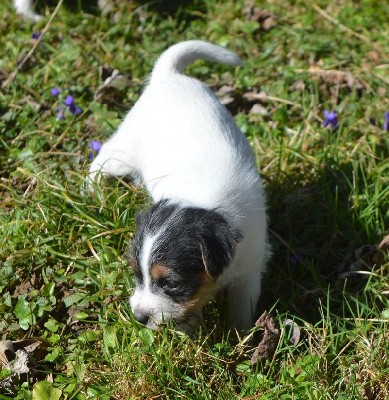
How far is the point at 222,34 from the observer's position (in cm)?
764

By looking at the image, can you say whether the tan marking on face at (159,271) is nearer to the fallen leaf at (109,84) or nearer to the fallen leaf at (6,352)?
the fallen leaf at (6,352)

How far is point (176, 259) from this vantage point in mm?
3840

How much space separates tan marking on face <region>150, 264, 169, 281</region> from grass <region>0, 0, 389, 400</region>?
440 mm

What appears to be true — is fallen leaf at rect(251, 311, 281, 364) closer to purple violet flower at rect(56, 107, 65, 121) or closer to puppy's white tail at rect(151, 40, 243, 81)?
puppy's white tail at rect(151, 40, 243, 81)

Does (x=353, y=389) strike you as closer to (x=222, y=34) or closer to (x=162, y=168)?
(x=162, y=168)

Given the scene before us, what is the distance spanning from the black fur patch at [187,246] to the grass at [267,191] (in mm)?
424

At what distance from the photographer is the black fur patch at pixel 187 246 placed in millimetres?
3840

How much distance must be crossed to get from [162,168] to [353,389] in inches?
76.4

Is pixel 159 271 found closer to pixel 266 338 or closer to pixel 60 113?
pixel 266 338

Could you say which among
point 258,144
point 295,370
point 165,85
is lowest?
point 295,370

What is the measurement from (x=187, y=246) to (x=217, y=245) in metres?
0.17

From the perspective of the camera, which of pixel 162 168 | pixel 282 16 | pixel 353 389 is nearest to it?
pixel 353 389

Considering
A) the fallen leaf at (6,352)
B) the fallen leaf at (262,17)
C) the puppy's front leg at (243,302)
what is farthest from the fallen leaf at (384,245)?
the fallen leaf at (262,17)

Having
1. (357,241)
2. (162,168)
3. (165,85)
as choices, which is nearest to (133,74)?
(165,85)
